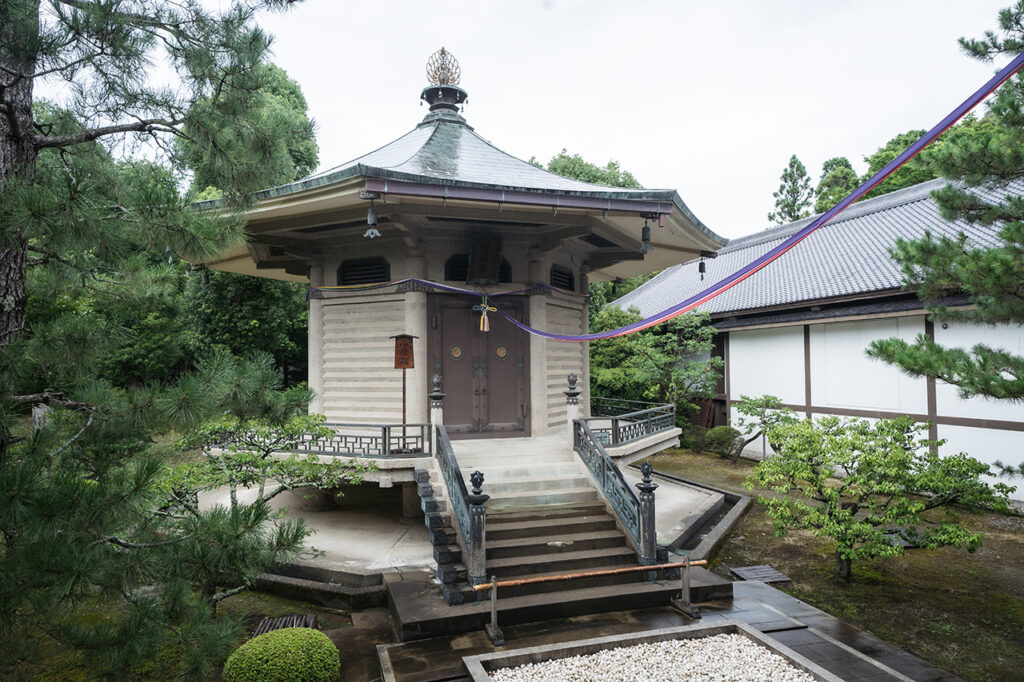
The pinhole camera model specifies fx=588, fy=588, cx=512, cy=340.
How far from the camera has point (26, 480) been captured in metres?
3.00

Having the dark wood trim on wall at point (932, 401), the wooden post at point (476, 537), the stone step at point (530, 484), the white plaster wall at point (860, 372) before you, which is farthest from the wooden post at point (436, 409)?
the dark wood trim on wall at point (932, 401)

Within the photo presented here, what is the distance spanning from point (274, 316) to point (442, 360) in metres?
11.8

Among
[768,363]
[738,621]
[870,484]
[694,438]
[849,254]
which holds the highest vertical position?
[849,254]

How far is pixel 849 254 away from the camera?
61.3ft

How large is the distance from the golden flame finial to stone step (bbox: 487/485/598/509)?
9749 millimetres

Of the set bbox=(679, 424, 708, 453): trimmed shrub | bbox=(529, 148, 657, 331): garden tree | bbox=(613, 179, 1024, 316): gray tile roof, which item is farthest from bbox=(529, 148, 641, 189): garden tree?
bbox=(679, 424, 708, 453): trimmed shrub

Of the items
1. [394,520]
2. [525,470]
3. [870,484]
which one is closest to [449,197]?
[525,470]

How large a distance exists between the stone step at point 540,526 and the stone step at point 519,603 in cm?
97

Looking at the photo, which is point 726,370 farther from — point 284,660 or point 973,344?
point 284,660

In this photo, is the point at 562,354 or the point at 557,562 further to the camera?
the point at 562,354

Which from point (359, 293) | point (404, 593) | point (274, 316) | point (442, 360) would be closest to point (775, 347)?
point (442, 360)

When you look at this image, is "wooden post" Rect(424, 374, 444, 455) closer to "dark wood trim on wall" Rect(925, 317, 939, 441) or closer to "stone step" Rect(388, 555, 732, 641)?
"stone step" Rect(388, 555, 732, 641)

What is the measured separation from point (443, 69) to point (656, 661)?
12593mm

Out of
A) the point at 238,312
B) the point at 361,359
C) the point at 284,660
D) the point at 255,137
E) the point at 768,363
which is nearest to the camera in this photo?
the point at 255,137
